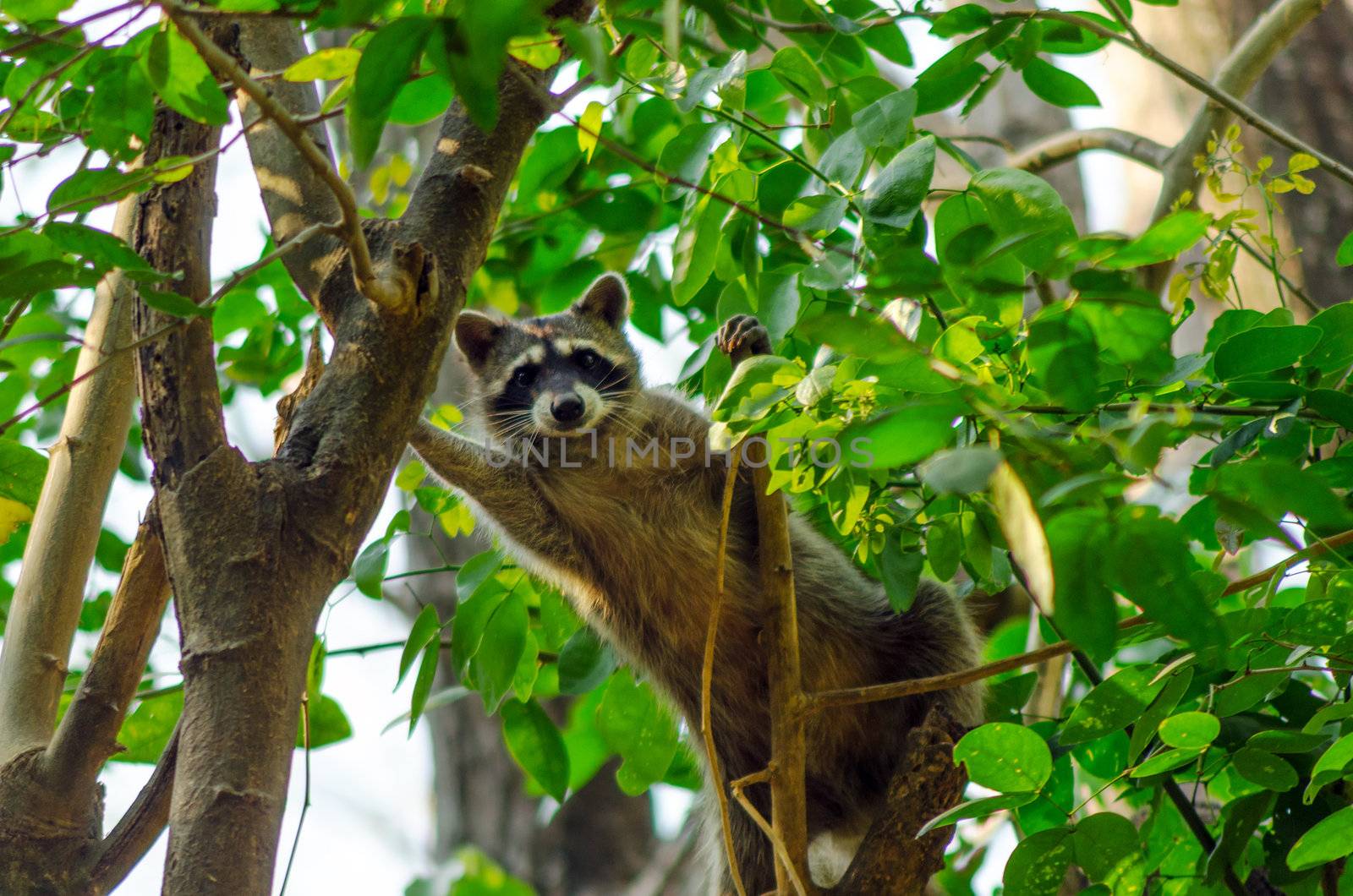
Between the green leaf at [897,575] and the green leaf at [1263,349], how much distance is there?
67 centimetres

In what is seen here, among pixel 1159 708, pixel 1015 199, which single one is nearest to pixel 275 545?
pixel 1015 199

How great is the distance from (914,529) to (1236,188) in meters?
3.18

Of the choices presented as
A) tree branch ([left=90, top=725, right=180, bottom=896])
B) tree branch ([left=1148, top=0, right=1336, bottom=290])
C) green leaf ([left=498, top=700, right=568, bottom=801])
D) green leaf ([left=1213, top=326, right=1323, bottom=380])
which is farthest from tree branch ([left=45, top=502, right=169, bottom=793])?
tree branch ([left=1148, top=0, right=1336, bottom=290])

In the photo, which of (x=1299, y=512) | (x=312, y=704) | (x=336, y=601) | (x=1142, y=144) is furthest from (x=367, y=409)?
(x=1142, y=144)

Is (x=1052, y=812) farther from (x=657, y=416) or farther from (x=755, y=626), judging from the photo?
(x=657, y=416)

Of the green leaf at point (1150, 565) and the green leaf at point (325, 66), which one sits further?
the green leaf at point (325, 66)

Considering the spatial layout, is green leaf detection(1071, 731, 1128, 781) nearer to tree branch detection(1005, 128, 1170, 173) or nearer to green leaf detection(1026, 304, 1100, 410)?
green leaf detection(1026, 304, 1100, 410)

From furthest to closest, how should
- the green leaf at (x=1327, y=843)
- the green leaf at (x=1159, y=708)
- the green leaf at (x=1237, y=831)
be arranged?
the green leaf at (x=1237, y=831) → the green leaf at (x=1159, y=708) → the green leaf at (x=1327, y=843)

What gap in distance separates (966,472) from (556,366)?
3.17 meters

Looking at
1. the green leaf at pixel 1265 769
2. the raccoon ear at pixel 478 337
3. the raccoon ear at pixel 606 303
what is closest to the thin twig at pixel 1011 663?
the green leaf at pixel 1265 769

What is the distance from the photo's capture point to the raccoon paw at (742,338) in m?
2.60

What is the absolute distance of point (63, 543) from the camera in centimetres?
268

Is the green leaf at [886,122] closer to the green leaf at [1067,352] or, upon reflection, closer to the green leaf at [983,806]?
the green leaf at [1067,352]

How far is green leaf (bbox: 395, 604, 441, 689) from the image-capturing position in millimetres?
2896
